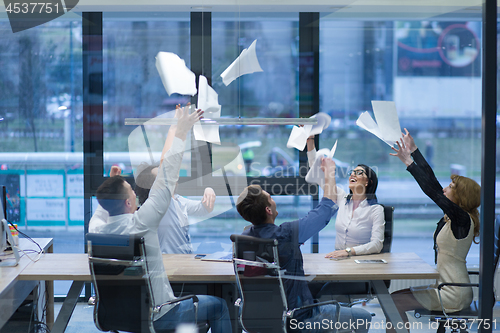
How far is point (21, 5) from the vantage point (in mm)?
2461

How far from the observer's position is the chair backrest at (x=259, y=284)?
2143 millimetres

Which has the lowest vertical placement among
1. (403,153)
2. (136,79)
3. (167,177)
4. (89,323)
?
(89,323)

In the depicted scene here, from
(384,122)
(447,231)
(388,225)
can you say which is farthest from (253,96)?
(447,231)

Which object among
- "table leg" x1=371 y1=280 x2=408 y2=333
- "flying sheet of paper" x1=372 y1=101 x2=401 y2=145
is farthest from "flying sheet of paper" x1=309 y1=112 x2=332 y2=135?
"table leg" x1=371 y1=280 x2=408 y2=333

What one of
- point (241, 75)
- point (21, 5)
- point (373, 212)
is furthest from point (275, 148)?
point (21, 5)

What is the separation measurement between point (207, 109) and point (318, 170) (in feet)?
2.53

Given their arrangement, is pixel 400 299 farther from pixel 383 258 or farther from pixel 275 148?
pixel 275 148

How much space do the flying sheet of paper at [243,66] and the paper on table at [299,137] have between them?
0.43 m

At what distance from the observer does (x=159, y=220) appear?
7.70 ft

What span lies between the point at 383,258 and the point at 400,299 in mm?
297

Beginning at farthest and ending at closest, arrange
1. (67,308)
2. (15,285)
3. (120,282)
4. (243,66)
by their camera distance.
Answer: (243,66)
(67,308)
(15,285)
(120,282)

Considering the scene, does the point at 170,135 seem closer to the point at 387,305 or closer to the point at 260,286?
the point at 260,286

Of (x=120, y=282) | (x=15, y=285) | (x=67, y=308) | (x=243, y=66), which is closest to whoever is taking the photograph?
(x=120, y=282)

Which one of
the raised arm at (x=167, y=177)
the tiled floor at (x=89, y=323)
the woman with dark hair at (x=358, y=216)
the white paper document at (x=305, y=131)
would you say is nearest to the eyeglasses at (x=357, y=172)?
the woman with dark hair at (x=358, y=216)
